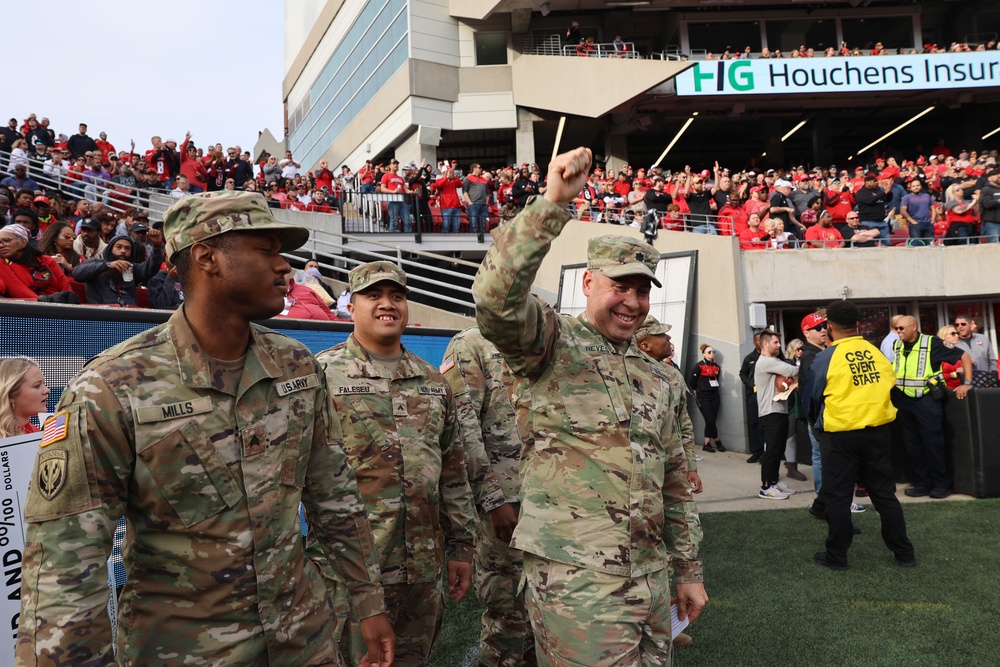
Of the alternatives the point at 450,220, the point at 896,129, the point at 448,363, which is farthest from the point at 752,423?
the point at 896,129

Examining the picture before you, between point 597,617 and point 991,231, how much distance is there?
54.4 feet

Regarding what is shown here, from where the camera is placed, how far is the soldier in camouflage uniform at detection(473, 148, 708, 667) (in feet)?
7.68

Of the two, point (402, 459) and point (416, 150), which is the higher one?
point (416, 150)

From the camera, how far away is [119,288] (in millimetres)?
6234

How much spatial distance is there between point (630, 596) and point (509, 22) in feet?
83.9

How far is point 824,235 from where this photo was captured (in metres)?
14.7

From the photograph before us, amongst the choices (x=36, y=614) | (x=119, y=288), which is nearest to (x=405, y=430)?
(x=36, y=614)

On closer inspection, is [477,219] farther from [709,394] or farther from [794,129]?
[794,129]

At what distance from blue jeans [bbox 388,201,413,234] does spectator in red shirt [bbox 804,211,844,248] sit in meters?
9.07

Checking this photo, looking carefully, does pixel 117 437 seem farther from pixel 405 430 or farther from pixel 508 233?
pixel 405 430

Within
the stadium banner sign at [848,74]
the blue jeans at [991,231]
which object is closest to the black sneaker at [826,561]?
the blue jeans at [991,231]

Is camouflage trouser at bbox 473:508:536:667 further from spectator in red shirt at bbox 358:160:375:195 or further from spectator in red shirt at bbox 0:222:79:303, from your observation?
spectator in red shirt at bbox 358:160:375:195

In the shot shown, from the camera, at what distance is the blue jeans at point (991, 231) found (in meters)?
14.8

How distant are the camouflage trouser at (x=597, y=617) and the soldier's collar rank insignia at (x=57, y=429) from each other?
1.61 metres
